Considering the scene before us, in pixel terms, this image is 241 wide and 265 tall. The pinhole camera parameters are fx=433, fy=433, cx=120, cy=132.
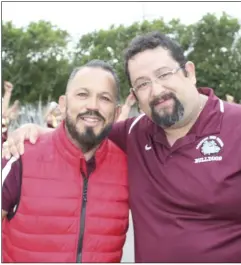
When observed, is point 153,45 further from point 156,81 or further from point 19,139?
point 19,139

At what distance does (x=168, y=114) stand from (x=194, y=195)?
1.54ft

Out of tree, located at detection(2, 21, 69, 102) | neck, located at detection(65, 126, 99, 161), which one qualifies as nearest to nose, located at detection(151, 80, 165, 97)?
neck, located at detection(65, 126, 99, 161)

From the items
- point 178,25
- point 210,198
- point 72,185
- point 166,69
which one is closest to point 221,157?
point 210,198

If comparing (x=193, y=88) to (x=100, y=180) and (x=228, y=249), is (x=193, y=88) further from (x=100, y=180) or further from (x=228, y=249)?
(x=228, y=249)

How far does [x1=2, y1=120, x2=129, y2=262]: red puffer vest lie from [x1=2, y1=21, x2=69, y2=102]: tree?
22683mm

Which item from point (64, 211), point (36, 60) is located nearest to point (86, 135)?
point (64, 211)

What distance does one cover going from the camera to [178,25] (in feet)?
82.6

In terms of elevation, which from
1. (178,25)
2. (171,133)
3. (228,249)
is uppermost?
(178,25)

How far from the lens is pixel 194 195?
7.21ft

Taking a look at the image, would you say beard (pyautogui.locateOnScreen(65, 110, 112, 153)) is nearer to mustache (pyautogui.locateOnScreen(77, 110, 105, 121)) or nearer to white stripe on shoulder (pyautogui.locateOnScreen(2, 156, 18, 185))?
mustache (pyautogui.locateOnScreen(77, 110, 105, 121))

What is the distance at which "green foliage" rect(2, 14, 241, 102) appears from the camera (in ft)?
77.3

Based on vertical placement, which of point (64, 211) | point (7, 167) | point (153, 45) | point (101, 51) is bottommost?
point (64, 211)

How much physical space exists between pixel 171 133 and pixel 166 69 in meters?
0.36

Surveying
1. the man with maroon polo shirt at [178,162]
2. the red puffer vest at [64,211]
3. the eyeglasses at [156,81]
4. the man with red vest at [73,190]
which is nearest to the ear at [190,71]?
the man with maroon polo shirt at [178,162]
